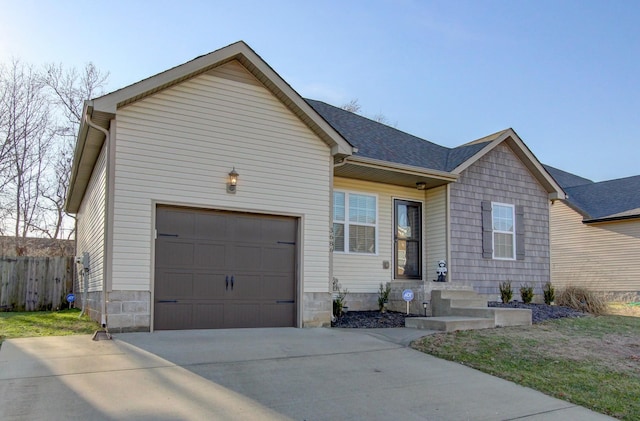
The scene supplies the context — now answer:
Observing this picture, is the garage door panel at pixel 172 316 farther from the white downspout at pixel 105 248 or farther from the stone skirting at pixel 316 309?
the stone skirting at pixel 316 309

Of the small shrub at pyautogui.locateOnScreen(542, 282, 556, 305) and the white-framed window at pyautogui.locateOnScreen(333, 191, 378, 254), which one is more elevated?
the white-framed window at pyautogui.locateOnScreen(333, 191, 378, 254)

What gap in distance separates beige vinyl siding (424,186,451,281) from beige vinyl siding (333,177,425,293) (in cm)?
27

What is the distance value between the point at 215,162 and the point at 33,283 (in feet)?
29.5

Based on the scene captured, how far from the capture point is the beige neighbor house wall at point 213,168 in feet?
25.4

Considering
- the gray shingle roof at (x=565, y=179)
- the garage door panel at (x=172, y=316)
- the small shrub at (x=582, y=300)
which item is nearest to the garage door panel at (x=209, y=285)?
the garage door panel at (x=172, y=316)

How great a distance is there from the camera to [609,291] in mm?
18328

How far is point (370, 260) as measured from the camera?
1153cm

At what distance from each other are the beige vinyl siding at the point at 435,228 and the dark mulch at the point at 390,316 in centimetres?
158

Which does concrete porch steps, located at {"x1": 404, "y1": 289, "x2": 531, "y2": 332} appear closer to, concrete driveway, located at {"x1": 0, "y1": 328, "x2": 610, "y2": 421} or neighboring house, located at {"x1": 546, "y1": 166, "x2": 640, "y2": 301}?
concrete driveway, located at {"x1": 0, "y1": 328, "x2": 610, "y2": 421}

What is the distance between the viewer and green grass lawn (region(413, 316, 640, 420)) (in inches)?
224

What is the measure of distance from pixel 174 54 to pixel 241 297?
10.4 metres

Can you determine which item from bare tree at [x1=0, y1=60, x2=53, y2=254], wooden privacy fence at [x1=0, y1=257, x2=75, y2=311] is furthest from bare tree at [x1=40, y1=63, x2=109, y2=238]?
wooden privacy fence at [x1=0, y1=257, x2=75, y2=311]

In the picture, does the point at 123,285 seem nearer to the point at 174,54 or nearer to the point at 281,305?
the point at 281,305

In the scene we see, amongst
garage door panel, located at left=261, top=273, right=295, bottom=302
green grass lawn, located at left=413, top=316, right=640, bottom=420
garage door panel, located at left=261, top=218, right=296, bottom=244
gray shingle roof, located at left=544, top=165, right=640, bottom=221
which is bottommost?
green grass lawn, located at left=413, top=316, right=640, bottom=420
